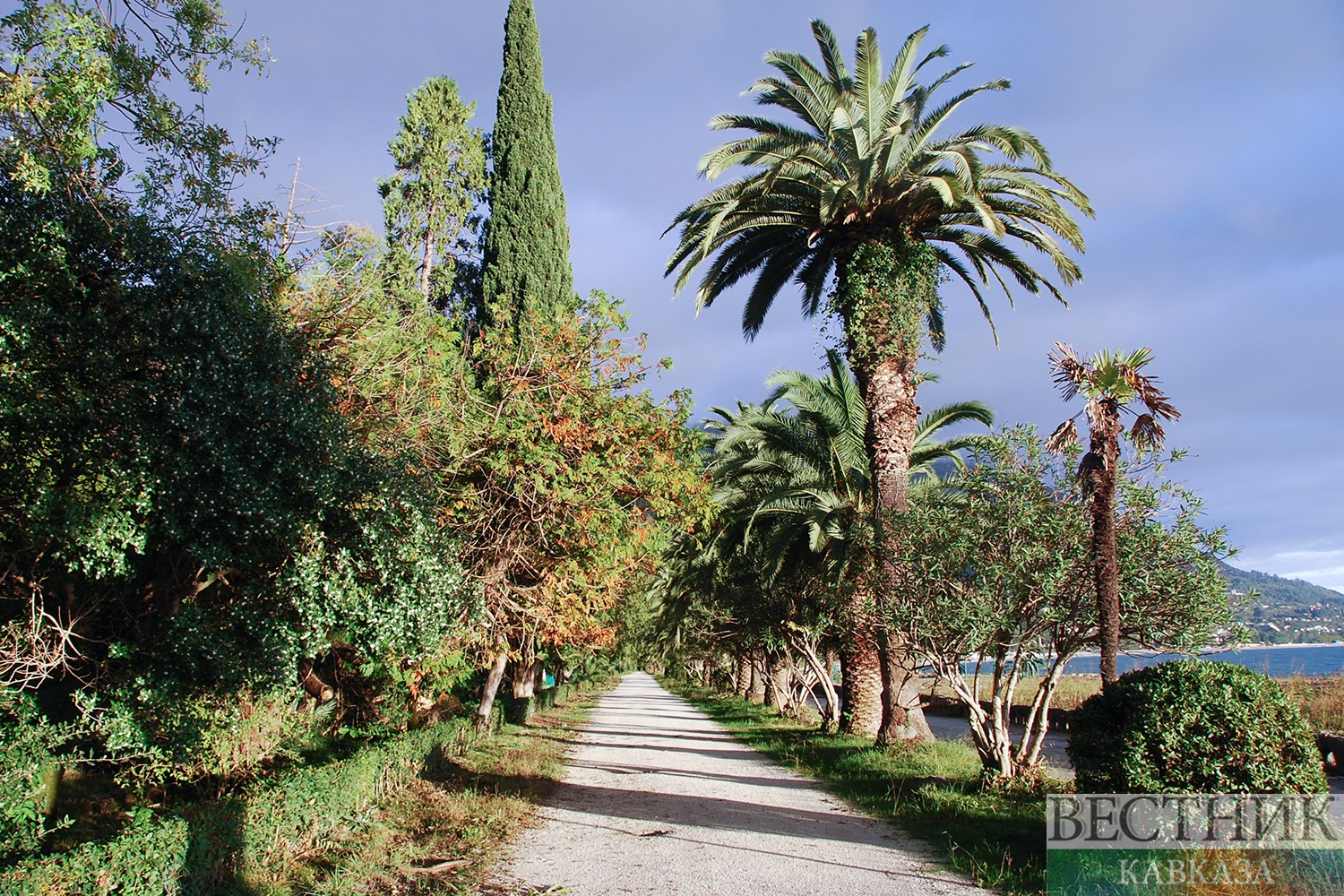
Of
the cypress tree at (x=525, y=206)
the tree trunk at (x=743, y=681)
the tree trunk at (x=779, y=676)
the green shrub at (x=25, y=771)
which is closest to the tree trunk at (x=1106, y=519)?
the green shrub at (x=25, y=771)

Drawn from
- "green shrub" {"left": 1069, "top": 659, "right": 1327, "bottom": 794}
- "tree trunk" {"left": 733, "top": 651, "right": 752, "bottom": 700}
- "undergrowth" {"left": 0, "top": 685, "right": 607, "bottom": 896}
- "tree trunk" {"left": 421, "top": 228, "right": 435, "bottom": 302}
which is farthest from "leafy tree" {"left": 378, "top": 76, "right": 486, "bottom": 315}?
"tree trunk" {"left": 733, "top": 651, "right": 752, "bottom": 700}

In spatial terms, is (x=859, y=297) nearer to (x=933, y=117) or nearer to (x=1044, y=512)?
(x=933, y=117)

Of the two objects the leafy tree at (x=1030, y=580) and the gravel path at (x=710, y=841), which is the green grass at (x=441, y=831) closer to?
the gravel path at (x=710, y=841)

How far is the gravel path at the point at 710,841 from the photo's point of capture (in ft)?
25.2

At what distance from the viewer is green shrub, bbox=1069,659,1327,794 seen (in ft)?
22.7

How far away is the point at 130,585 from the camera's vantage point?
816cm

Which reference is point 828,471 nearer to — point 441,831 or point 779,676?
point 441,831

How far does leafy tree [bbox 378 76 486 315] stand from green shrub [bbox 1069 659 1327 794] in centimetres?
1778

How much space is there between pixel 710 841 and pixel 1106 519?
5857mm

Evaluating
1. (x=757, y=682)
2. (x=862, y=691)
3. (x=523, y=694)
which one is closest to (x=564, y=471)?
(x=862, y=691)

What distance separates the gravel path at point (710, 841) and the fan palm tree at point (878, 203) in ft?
16.8

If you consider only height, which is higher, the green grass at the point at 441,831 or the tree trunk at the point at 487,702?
the tree trunk at the point at 487,702

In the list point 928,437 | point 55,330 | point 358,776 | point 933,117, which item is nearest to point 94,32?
point 55,330

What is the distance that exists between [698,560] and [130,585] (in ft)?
60.9
